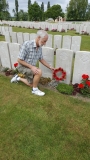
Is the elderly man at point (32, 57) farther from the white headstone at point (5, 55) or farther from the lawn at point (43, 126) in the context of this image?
the white headstone at point (5, 55)

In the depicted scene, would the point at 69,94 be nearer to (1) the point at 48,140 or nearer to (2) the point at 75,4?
(1) the point at 48,140

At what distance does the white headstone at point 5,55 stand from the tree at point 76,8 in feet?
217

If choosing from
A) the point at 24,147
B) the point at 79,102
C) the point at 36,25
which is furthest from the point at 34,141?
the point at 36,25

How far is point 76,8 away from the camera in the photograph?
62250 mm

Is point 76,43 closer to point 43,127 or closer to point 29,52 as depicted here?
point 29,52

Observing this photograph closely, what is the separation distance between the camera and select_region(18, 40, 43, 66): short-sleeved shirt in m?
3.07

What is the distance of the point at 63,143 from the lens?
222 centimetres

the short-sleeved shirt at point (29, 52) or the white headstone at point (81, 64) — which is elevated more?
the short-sleeved shirt at point (29, 52)

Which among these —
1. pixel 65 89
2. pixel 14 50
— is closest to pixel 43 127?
pixel 65 89

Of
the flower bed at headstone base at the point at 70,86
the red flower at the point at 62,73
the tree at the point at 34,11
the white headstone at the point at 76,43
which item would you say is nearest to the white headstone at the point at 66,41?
the white headstone at the point at 76,43

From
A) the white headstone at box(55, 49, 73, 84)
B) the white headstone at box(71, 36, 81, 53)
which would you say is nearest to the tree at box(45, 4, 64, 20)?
the white headstone at box(71, 36, 81, 53)

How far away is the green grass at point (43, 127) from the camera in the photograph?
2.08 metres

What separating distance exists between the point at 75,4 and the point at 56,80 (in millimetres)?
69203

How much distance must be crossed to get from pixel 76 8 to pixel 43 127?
70.3 metres
